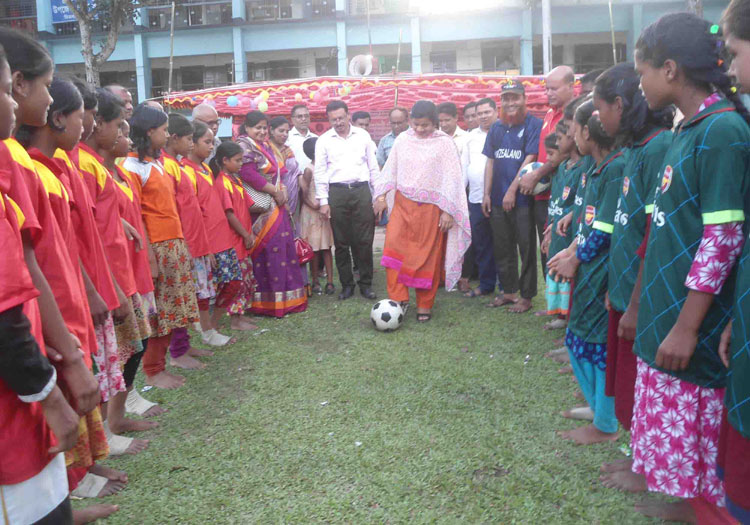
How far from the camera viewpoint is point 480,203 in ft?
20.9

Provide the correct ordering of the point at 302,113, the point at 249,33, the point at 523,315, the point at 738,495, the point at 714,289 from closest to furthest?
the point at 738,495, the point at 714,289, the point at 523,315, the point at 302,113, the point at 249,33

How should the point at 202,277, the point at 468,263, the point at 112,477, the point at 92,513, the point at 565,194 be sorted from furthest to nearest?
the point at 468,263 < the point at 202,277 < the point at 565,194 < the point at 112,477 < the point at 92,513

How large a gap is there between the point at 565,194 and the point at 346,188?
114 inches

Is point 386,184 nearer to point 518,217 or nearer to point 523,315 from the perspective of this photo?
point 518,217

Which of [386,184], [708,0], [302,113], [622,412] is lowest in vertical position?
[622,412]

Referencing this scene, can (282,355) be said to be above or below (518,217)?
below

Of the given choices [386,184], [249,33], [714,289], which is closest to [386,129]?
[386,184]

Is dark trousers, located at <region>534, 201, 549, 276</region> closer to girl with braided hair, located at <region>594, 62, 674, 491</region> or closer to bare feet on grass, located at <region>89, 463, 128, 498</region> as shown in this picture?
girl with braided hair, located at <region>594, 62, 674, 491</region>

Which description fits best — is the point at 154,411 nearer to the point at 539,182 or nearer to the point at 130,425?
the point at 130,425

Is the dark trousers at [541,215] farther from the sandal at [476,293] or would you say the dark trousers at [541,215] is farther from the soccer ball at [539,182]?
the sandal at [476,293]

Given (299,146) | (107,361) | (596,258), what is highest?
(299,146)

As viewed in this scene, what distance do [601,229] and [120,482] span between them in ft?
8.21

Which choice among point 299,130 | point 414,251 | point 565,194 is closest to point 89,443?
point 565,194

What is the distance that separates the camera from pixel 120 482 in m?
2.76
